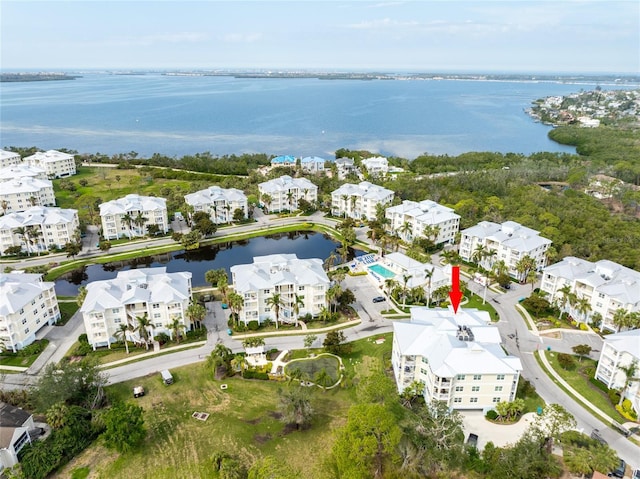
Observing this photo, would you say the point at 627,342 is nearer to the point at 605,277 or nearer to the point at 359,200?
the point at 605,277

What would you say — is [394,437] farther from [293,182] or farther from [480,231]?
[293,182]

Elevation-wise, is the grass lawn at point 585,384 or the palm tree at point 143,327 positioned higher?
the palm tree at point 143,327

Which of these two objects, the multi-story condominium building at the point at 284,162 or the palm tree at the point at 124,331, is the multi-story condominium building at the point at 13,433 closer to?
the palm tree at the point at 124,331

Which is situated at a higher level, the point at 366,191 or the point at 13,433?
the point at 366,191

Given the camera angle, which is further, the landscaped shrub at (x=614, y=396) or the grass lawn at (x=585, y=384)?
the landscaped shrub at (x=614, y=396)

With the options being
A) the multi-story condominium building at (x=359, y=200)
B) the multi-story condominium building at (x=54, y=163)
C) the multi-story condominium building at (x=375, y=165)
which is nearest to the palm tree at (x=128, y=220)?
the multi-story condominium building at (x=359, y=200)

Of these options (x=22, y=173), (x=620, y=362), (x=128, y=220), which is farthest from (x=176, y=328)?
(x=22, y=173)

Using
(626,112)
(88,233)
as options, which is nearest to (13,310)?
(88,233)
